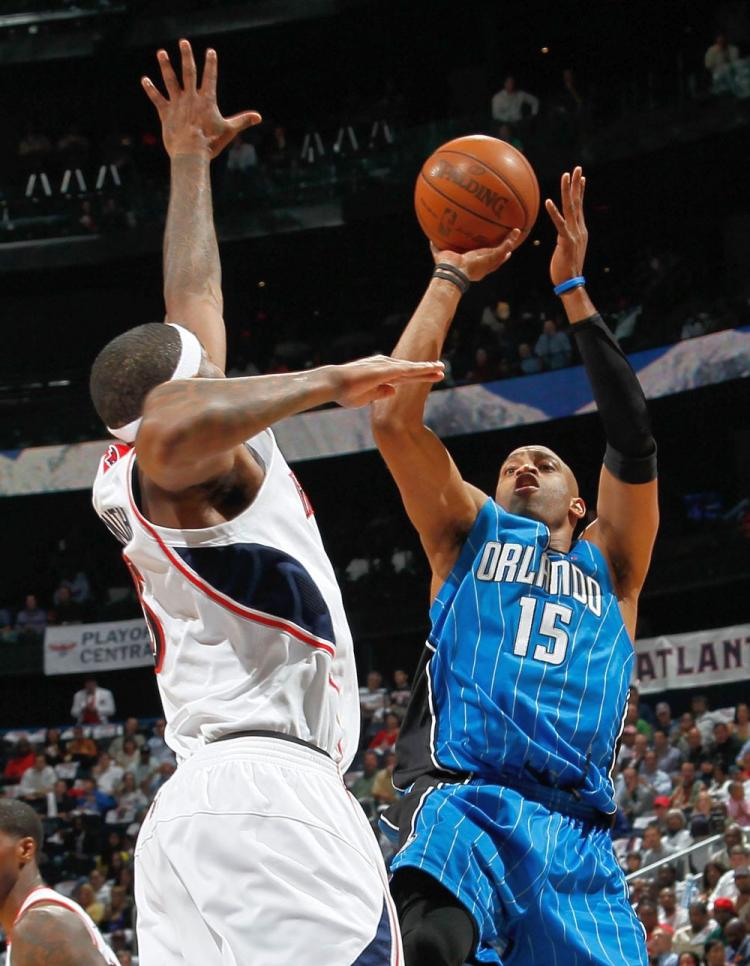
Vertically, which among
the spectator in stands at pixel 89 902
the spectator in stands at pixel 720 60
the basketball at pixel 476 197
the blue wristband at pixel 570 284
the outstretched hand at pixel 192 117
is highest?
the spectator in stands at pixel 720 60

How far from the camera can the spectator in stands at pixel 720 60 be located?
18766 millimetres

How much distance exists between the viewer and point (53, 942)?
12.3 ft

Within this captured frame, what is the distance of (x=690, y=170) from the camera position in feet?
67.6

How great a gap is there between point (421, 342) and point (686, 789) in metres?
8.60

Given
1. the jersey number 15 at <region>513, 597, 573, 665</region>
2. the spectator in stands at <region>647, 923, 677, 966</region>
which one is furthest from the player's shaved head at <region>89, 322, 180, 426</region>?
the spectator in stands at <region>647, 923, 677, 966</region>

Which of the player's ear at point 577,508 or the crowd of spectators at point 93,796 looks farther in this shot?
the crowd of spectators at point 93,796

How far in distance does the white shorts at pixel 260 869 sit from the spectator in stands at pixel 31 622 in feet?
60.2

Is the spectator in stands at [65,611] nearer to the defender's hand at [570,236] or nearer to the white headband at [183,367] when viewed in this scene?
the defender's hand at [570,236]

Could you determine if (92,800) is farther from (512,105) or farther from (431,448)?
(431,448)

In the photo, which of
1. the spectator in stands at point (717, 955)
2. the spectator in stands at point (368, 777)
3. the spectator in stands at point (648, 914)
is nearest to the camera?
the spectator in stands at point (717, 955)

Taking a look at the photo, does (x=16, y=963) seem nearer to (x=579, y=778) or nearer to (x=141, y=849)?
(x=141, y=849)

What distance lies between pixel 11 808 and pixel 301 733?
2.10m

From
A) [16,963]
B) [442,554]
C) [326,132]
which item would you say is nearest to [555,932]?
[442,554]

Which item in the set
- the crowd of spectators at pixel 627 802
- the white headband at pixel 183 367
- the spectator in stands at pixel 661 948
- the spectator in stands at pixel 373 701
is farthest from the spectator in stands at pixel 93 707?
the white headband at pixel 183 367
